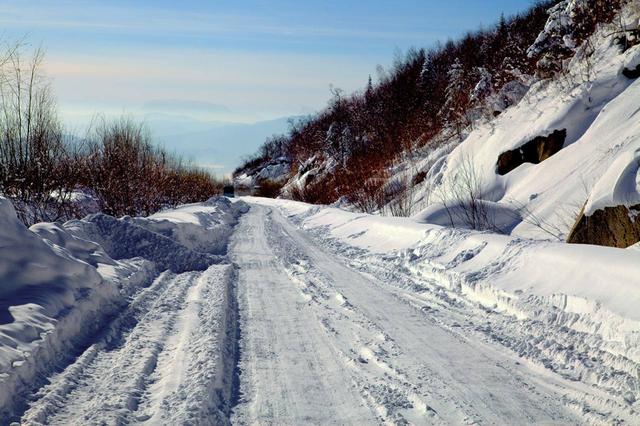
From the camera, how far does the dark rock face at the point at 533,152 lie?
13783mm

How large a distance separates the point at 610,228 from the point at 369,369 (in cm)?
524

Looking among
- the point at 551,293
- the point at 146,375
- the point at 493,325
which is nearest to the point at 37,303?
the point at 146,375

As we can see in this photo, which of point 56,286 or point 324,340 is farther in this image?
point 56,286

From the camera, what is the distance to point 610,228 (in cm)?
756

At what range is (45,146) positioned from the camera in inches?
474

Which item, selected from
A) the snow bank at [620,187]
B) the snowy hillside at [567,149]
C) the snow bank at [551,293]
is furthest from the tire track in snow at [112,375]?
the snowy hillside at [567,149]

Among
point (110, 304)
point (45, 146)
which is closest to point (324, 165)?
point (45, 146)

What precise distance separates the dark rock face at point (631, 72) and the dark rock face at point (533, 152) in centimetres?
196

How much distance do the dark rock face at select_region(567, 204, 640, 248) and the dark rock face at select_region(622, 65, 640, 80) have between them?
7.16m

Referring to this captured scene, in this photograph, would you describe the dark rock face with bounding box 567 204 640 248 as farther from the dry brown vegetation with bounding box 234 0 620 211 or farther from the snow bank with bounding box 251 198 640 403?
the dry brown vegetation with bounding box 234 0 620 211

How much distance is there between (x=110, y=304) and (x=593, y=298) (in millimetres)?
5051

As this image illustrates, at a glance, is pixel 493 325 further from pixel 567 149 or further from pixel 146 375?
pixel 567 149

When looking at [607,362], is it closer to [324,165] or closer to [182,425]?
[182,425]

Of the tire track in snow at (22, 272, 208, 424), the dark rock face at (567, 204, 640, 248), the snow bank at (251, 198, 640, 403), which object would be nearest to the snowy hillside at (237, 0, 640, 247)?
the dark rock face at (567, 204, 640, 248)
